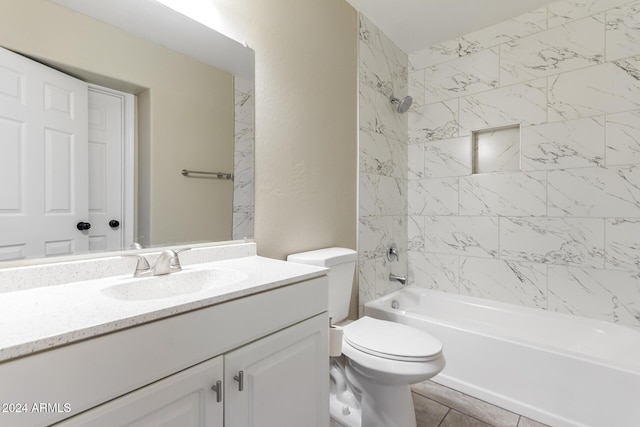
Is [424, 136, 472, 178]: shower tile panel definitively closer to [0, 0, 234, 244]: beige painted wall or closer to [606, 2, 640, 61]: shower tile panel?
[606, 2, 640, 61]: shower tile panel

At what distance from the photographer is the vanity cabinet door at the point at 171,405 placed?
599 mm

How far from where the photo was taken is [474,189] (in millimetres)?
2420

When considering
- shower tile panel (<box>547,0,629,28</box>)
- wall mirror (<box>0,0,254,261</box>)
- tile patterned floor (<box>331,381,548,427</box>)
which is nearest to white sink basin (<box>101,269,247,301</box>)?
wall mirror (<box>0,0,254,261</box>)

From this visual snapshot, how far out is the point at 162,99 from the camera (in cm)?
121

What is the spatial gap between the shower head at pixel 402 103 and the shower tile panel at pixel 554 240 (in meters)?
1.17

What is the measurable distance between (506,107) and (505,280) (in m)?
1.31

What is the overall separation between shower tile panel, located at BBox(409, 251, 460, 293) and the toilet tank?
1.16 meters

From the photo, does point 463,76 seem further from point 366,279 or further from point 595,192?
point 366,279

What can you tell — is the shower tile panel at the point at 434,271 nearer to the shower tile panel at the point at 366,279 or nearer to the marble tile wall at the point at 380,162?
the marble tile wall at the point at 380,162

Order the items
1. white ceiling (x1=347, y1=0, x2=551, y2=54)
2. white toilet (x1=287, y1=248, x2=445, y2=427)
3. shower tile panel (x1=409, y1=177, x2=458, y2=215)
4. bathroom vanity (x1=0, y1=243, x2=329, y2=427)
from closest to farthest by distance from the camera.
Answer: bathroom vanity (x1=0, y1=243, x2=329, y2=427)
white toilet (x1=287, y1=248, x2=445, y2=427)
white ceiling (x1=347, y1=0, x2=551, y2=54)
shower tile panel (x1=409, y1=177, x2=458, y2=215)

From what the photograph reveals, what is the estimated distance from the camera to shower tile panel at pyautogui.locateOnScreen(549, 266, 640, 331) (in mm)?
1854

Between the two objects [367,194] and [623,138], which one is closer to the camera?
[623,138]

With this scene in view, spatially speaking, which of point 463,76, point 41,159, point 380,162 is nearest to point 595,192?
point 463,76

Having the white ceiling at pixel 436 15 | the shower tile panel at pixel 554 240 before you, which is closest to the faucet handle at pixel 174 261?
the white ceiling at pixel 436 15
